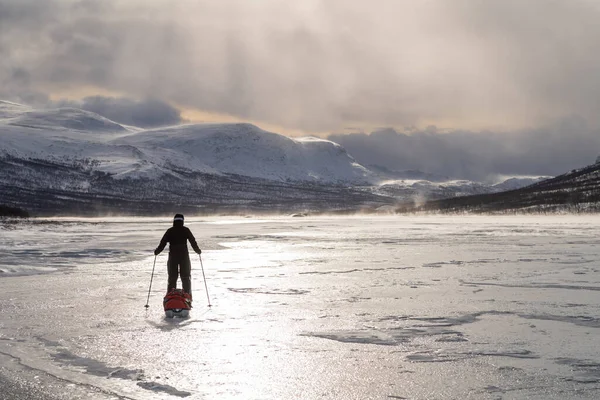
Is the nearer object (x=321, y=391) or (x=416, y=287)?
(x=321, y=391)

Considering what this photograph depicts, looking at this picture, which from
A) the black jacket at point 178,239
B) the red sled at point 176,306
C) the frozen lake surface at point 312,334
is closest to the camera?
the frozen lake surface at point 312,334

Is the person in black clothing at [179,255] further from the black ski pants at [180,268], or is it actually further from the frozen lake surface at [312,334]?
the frozen lake surface at [312,334]

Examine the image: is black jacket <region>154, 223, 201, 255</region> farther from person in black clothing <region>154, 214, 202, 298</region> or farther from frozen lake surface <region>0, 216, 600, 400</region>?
frozen lake surface <region>0, 216, 600, 400</region>

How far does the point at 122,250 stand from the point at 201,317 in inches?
787

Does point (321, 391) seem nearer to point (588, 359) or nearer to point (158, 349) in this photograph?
point (158, 349)

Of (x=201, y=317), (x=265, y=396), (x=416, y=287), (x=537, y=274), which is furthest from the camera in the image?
(x=537, y=274)

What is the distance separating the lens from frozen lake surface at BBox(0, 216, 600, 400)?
8.12 meters

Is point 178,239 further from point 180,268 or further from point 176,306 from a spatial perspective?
point 176,306

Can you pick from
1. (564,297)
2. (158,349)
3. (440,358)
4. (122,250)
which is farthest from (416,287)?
(122,250)

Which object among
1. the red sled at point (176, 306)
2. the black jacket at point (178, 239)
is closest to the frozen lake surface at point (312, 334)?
the red sled at point (176, 306)

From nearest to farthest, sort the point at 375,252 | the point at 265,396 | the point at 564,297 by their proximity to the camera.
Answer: the point at 265,396 < the point at 564,297 < the point at 375,252

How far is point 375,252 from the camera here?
98.3 ft

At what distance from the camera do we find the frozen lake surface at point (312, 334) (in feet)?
26.6

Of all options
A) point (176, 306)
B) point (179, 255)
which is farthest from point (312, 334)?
point (179, 255)
